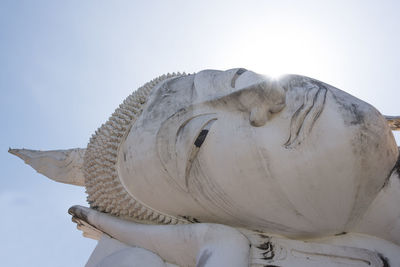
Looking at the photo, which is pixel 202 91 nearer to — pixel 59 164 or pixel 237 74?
pixel 237 74

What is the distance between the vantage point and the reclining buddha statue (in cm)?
191

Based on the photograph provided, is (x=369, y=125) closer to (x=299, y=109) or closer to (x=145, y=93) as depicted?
(x=299, y=109)

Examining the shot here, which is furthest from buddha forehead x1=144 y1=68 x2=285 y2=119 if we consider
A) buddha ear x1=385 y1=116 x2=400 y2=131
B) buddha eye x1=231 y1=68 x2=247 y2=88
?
buddha ear x1=385 y1=116 x2=400 y2=131

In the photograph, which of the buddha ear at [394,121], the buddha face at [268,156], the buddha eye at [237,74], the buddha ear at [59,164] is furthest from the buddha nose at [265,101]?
the buddha ear at [59,164]

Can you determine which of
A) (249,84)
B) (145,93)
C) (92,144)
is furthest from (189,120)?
(92,144)

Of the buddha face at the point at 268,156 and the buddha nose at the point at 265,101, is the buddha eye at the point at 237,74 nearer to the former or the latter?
the buddha face at the point at 268,156

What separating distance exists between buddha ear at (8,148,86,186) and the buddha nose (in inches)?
73.4

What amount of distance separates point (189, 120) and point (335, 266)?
1140 millimetres

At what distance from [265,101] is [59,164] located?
212 cm

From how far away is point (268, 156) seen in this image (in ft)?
6.40

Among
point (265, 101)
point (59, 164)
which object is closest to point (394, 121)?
point (265, 101)

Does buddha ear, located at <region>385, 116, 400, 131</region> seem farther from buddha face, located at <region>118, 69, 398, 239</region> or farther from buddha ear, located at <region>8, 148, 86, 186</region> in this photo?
buddha ear, located at <region>8, 148, 86, 186</region>

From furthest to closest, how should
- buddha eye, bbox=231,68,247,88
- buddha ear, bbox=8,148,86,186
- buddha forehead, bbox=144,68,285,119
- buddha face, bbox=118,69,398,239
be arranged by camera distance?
buddha ear, bbox=8,148,86,186 → buddha eye, bbox=231,68,247,88 → buddha forehead, bbox=144,68,285,119 → buddha face, bbox=118,69,398,239

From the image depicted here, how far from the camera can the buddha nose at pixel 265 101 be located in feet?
6.60
